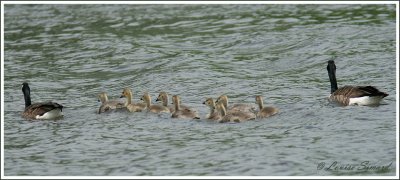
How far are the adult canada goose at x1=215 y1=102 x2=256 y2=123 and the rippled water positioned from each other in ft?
0.68

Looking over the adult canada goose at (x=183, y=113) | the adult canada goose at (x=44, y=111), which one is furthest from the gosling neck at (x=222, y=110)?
the adult canada goose at (x=44, y=111)

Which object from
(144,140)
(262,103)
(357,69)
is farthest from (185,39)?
(144,140)

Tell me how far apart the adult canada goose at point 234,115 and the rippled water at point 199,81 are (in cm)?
21

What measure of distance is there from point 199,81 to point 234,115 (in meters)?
4.64

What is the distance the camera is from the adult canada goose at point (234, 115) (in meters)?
17.4

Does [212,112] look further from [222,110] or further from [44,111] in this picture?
[44,111]

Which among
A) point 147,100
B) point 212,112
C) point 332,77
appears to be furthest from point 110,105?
point 332,77

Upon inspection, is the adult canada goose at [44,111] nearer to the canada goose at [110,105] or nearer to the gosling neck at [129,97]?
the canada goose at [110,105]

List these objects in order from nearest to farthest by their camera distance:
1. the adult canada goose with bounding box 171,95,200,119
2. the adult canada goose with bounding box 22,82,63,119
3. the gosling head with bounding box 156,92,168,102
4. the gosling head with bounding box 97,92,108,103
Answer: the adult canada goose with bounding box 171,95,200,119
the adult canada goose with bounding box 22,82,63,119
the gosling head with bounding box 156,92,168,102
the gosling head with bounding box 97,92,108,103

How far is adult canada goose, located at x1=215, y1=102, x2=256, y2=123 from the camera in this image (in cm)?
1739

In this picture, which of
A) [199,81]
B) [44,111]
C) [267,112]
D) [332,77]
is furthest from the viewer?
[199,81]

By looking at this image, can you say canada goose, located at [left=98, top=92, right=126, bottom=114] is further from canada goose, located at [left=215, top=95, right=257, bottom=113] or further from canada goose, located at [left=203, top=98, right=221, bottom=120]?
canada goose, located at [left=215, top=95, right=257, bottom=113]

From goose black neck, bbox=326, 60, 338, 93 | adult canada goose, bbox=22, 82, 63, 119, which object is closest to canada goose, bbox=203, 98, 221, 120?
adult canada goose, bbox=22, 82, 63, 119

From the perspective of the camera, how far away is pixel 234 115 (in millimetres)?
17422
